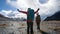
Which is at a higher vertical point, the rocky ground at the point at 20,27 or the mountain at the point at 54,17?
the mountain at the point at 54,17

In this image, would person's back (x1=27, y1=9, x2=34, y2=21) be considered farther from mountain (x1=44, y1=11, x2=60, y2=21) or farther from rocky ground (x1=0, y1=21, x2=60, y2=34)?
mountain (x1=44, y1=11, x2=60, y2=21)

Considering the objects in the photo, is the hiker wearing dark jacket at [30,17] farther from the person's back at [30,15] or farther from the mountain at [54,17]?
the mountain at [54,17]

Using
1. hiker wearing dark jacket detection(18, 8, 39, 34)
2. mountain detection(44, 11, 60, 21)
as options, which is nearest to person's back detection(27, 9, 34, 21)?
hiker wearing dark jacket detection(18, 8, 39, 34)

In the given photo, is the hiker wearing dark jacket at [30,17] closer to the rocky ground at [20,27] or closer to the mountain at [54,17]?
the rocky ground at [20,27]

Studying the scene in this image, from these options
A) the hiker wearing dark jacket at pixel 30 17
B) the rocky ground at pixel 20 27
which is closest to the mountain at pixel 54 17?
the rocky ground at pixel 20 27

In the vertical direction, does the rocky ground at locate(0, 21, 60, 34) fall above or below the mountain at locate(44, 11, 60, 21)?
below

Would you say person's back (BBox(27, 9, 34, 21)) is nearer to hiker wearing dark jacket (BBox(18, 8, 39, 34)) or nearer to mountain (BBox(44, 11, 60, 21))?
hiker wearing dark jacket (BBox(18, 8, 39, 34))

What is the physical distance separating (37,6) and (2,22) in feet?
1.59

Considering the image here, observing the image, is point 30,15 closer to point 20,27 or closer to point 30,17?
point 30,17

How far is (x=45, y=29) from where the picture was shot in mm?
2082

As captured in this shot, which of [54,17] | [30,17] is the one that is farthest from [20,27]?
[54,17]

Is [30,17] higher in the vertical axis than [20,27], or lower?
higher

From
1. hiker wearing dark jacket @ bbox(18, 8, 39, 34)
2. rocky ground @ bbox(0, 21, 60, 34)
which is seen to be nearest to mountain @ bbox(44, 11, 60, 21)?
rocky ground @ bbox(0, 21, 60, 34)

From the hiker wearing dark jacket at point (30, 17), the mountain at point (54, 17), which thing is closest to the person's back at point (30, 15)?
the hiker wearing dark jacket at point (30, 17)
